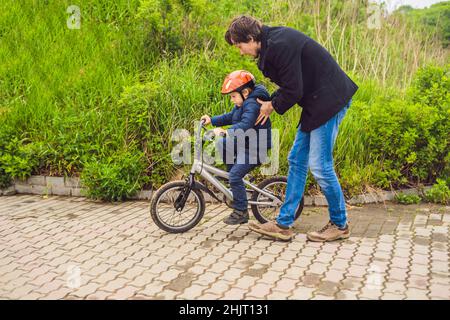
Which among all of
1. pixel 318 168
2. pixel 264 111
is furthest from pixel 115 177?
pixel 318 168

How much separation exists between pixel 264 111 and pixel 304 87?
41cm

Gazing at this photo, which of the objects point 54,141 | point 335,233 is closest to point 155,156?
point 54,141

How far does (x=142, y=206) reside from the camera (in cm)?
627

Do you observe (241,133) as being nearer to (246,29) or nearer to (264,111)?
(264,111)

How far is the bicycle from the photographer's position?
516cm

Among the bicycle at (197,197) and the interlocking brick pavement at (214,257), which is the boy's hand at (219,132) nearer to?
the bicycle at (197,197)

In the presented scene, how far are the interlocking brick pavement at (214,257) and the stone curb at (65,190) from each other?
25 centimetres

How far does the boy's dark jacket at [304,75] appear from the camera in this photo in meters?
4.41

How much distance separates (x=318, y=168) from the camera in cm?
469

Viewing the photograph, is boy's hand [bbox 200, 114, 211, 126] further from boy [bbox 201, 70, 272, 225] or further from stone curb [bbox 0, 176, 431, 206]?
stone curb [bbox 0, 176, 431, 206]

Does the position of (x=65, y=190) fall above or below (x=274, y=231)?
below

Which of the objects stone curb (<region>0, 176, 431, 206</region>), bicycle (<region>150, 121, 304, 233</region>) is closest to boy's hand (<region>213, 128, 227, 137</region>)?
bicycle (<region>150, 121, 304, 233</region>)

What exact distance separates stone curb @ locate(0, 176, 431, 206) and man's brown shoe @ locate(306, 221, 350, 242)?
4.19ft
